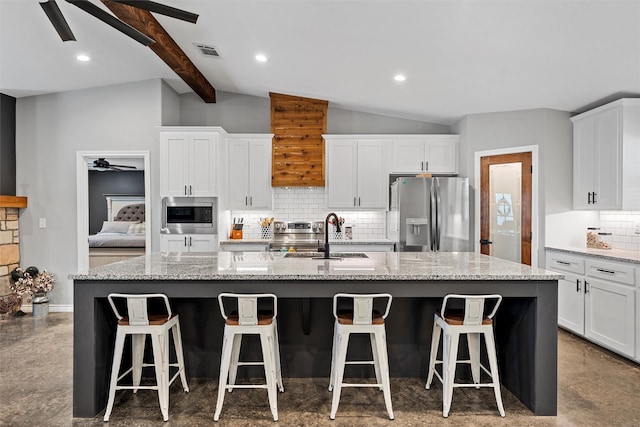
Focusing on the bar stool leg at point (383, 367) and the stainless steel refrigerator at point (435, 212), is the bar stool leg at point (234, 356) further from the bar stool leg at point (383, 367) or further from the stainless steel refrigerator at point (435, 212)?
the stainless steel refrigerator at point (435, 212)

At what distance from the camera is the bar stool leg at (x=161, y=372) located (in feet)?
7.76

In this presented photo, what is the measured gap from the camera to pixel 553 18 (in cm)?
257

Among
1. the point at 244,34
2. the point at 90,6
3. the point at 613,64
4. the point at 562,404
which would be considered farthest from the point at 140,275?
the point at 613,64

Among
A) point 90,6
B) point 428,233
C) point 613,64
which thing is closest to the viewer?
point 90,6

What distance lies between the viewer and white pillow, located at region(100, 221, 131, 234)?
801 centimetres

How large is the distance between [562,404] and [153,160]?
4.90 m

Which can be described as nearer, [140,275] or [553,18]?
[140,275]

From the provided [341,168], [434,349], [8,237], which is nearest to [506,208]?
[341,168]

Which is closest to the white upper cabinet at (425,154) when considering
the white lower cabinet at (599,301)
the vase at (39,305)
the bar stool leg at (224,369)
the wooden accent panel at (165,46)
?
the white lower cabinet at (599,301)

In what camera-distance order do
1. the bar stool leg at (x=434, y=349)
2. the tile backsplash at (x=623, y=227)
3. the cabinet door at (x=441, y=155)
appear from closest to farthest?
the bar stool leg at (x=434, y=349) → the tile backsplash at (x=623, y=227) → the cabinet door at (x=441, y=155)

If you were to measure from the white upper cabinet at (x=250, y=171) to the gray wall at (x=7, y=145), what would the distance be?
2.80 metres

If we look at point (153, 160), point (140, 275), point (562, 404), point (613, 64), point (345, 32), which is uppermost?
point (345, 32)

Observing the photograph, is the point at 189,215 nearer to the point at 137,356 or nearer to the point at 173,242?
the point at 173,242

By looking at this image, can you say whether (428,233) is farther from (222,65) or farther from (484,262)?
(222,65)
